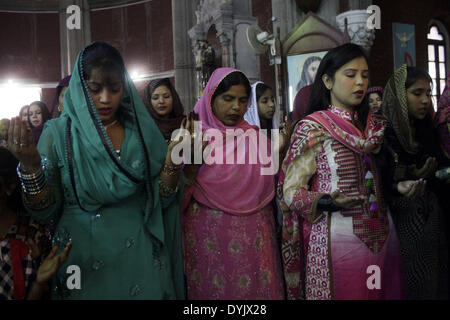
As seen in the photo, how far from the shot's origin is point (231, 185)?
234cm

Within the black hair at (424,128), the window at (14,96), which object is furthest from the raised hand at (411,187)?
the window at (14,96)

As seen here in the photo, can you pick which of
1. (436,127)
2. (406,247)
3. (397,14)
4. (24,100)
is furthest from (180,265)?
(24,100)

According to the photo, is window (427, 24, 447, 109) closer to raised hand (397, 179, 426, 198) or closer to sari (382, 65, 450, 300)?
sari (382, 65, 450, 300)

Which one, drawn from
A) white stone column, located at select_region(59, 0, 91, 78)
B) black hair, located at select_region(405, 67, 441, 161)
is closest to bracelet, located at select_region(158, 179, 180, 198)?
black hair, located at select_region(405, 67, 441, 161)

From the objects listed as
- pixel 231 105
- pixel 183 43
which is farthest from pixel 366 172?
pixel 183 43

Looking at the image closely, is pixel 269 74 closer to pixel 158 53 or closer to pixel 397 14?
pixel 397 14

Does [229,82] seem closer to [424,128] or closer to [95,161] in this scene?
[95,161]

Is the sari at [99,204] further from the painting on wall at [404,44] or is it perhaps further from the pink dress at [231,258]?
the painting on wall at [404,44]

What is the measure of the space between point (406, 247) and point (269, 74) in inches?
239

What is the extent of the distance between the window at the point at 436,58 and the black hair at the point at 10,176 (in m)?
9.15

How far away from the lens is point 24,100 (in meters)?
14.3

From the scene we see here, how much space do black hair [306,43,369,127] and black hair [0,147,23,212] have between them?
1.48 meters
